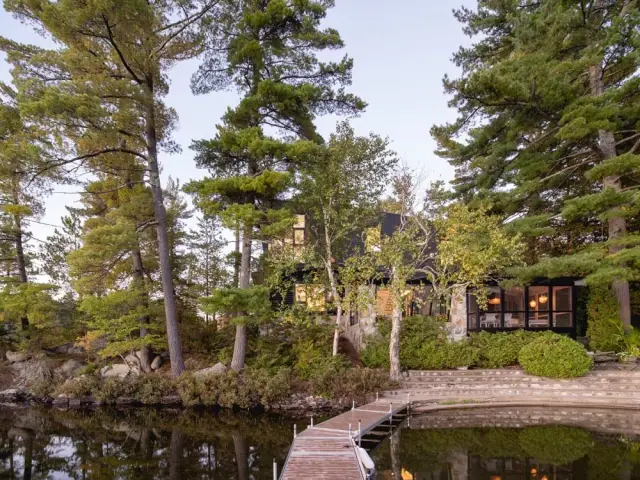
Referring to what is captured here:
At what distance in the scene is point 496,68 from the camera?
13.7m

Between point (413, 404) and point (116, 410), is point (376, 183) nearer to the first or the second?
point (413, 404)

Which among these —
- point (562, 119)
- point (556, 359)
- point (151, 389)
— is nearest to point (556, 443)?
point (556, 359)

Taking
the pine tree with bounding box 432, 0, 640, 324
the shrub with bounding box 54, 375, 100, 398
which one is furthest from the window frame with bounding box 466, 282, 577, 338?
the shrub with bounding box 54, 375, 100, 398

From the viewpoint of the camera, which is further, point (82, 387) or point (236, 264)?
point (236, 264)

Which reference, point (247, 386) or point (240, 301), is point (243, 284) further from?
point (247, 386)

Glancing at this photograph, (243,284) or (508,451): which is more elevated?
(243,284)

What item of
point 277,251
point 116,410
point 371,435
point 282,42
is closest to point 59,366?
point 116,410

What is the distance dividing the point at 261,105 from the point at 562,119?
35.9 feet

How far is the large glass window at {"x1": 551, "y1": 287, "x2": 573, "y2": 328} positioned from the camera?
738 inches

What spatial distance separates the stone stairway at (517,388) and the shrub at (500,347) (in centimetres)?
48

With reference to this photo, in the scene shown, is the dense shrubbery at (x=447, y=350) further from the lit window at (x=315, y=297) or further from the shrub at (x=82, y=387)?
the shrub at (x=82, y=387)

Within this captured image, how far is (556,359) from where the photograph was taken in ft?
44.8

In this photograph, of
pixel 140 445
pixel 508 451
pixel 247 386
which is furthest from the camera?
pixel 247 386

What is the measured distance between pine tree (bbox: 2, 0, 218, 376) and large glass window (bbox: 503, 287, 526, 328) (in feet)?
49.9
